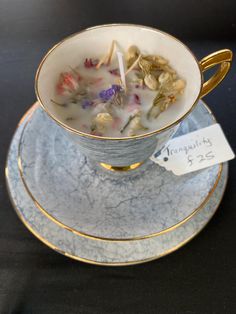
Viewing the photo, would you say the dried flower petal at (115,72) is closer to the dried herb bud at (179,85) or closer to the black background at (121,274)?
the dried herb bud at (179,85)

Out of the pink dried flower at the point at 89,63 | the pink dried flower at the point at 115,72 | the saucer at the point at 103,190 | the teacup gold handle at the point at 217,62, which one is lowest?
the saucer at the point at 103,190

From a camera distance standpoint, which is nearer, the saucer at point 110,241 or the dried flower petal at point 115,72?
the saucer at point 110,241

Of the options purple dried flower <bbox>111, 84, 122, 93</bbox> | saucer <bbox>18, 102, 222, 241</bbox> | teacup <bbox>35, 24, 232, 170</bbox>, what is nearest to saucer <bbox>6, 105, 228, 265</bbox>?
saucer <bbox>18, 102, 222, 241</bbox>

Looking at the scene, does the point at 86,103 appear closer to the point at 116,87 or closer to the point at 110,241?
the point at 116,87

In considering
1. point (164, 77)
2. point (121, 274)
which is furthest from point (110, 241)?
point (164, 77)

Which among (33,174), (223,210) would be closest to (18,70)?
(33,174)

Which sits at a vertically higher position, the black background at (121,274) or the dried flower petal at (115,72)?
the dried flower petal at (115,72)

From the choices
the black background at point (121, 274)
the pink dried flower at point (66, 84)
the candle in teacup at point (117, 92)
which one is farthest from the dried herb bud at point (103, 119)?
the black background at point (121, 274)
